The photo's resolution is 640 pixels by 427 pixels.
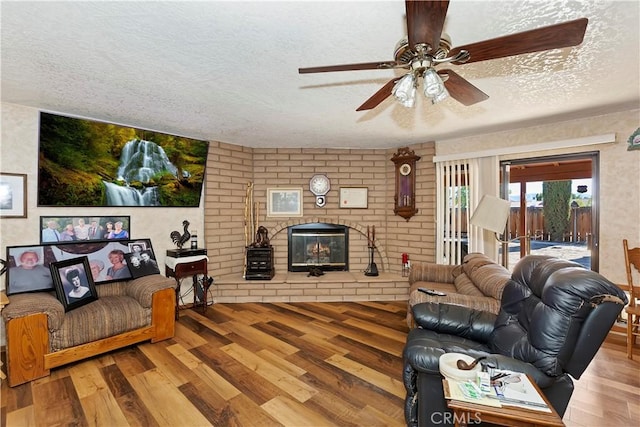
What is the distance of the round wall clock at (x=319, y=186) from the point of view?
4652mm

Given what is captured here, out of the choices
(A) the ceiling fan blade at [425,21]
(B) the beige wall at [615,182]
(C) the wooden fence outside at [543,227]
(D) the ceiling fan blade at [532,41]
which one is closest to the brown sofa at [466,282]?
(C) the wooden fence outside at [543,227]

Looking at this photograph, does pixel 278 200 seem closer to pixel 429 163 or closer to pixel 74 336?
pixel 429 163

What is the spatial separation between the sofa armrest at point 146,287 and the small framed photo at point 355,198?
269 cm

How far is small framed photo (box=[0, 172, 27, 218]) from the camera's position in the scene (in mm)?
2729

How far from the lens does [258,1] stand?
4.59 feet

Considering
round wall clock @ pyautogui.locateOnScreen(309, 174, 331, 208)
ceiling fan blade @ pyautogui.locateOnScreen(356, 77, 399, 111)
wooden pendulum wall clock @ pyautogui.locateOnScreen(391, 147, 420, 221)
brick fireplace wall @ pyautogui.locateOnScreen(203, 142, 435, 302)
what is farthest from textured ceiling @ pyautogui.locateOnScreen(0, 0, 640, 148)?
round wall clock @ pyautogui.locateOnScreen(309, 174, 331, 208)

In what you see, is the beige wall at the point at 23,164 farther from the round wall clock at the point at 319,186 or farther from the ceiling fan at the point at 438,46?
the ceiling fan at the point at 438,46

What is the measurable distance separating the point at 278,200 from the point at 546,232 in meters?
3.75

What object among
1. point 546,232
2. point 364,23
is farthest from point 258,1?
point 546,232

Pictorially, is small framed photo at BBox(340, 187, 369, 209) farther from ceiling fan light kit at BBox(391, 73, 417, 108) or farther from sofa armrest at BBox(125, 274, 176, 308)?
ceiling fan light kit at BBox(391, 73, 417, 108)

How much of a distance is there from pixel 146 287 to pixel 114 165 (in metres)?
1.46

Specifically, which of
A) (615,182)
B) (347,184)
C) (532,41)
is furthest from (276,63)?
(615,182)

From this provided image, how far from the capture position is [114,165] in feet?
11.0

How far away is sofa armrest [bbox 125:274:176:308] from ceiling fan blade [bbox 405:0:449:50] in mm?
3036
